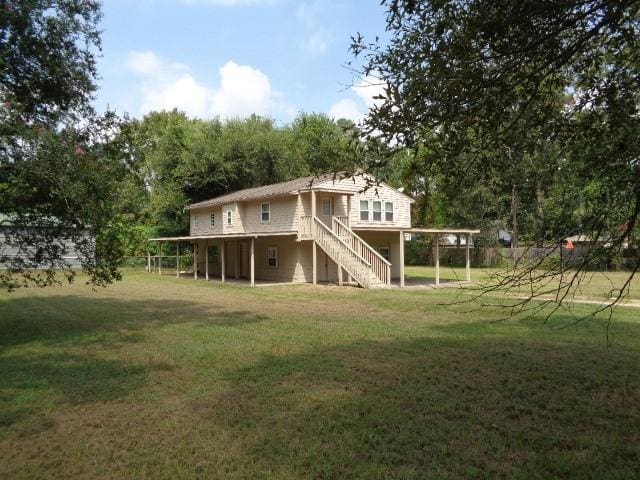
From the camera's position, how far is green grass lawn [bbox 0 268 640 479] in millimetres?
4438

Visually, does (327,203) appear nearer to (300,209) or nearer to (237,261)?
(300,209)

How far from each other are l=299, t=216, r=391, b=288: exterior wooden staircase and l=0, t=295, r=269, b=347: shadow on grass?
7241 mm

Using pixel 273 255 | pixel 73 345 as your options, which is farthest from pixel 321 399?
pixel 273 255

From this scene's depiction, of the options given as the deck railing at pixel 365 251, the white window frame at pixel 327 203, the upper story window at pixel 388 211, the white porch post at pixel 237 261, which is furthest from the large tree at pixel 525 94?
the white porch post at pixel 237 261


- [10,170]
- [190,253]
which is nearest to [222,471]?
[10,170]

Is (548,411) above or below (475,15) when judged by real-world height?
below

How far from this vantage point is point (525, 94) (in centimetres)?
555

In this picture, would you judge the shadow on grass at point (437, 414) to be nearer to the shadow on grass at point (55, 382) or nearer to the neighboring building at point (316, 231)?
the shadow on grass at point (55, 382)

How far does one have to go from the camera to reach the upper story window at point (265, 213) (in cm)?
2555

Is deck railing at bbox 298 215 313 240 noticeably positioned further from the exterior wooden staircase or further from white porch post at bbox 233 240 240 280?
white porch post at bbox 233 240 240 280

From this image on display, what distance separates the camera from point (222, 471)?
14.0 feet

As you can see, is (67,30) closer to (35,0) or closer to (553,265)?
(35,0)

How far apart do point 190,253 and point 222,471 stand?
34884mm

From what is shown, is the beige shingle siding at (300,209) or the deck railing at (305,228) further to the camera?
the beige shingle siding at (300,209)
